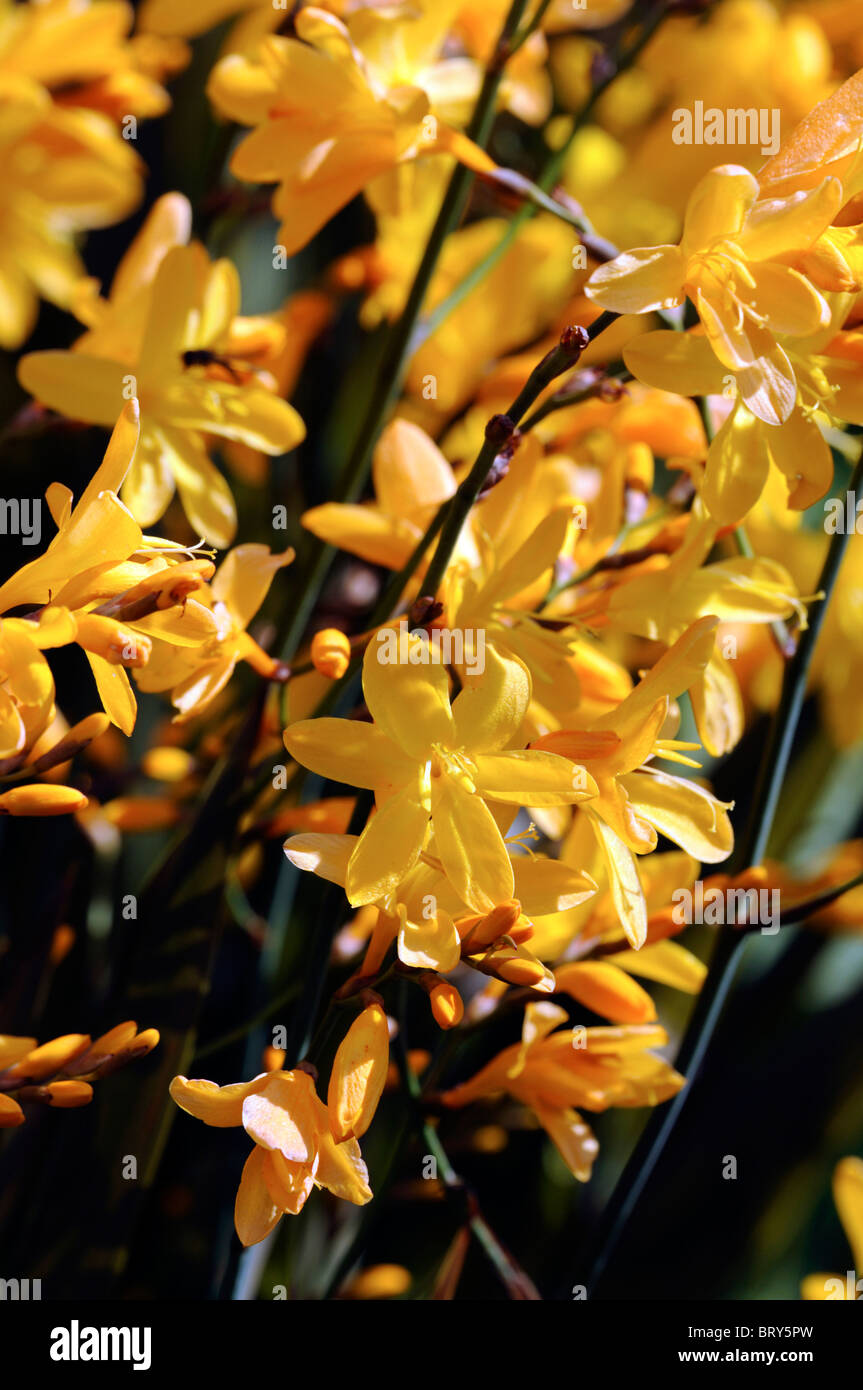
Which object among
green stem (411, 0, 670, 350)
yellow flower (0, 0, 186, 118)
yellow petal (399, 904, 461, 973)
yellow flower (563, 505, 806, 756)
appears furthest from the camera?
yellow flower (0, 0, 186, 118)

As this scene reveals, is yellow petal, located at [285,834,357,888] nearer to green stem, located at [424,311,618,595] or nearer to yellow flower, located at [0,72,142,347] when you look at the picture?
green stem, located at [424,311,618,595]

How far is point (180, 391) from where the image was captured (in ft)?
2.01

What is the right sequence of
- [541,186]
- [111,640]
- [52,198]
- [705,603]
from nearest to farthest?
[111,640] → [705,603] → [541,186] → [52,198]

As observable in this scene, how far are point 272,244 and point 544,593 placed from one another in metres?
0.46

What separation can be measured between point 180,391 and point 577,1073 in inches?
15.8

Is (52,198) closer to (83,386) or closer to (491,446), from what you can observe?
(83,386)

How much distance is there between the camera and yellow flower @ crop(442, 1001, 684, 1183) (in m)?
0.52

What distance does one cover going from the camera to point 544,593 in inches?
21.8

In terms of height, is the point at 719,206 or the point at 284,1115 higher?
the point at 719,206

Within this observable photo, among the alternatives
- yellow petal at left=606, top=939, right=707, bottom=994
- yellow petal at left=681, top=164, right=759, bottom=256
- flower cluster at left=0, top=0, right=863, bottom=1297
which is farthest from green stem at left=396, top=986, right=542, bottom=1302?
yellow petal at left=681, top=164, right=759, bottom=256

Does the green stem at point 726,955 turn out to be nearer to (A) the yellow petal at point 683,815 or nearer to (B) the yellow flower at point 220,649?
(A) the yellow petal at point 683,815

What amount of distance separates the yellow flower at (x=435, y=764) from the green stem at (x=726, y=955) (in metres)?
0.17

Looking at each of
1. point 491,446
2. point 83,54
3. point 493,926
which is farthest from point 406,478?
point 83,54

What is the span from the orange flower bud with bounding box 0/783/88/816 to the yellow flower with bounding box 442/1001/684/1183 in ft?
0.73
